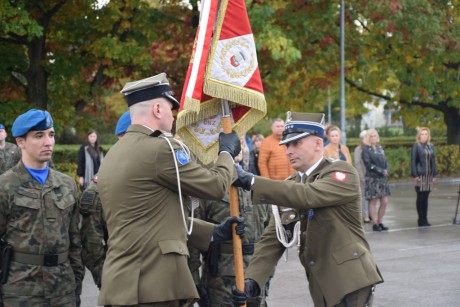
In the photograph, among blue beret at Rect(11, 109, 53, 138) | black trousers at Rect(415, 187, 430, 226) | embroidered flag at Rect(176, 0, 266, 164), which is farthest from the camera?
black trousers at Rect(415, 187, 430, 226)

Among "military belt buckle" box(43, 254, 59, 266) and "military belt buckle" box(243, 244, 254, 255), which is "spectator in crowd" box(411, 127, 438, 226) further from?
"military belt buckle" box(43, 254, 59, 266)

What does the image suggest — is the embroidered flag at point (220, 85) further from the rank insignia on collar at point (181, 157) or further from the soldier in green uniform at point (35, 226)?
the soldier in green uniform at point (35, 226)

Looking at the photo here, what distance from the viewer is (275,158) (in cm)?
1462

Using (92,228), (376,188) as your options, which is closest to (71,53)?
(376,188)

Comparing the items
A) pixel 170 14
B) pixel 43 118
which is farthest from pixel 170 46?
pixel 43 118

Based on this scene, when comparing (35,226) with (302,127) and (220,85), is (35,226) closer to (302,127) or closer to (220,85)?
(220,85)

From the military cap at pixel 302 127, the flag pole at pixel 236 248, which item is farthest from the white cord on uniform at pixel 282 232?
the military cap at pixel 302 127

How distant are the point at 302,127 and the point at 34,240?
6.03 ft

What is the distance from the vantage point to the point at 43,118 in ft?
19.4

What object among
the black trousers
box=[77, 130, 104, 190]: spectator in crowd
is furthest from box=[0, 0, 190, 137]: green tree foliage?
the black trousers

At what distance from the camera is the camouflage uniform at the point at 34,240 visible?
18.7ft

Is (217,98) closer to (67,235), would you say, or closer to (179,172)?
(179,172)

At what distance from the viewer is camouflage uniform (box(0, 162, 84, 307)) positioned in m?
5.70

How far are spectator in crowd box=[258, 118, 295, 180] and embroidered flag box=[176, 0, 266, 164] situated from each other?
8.93 m
